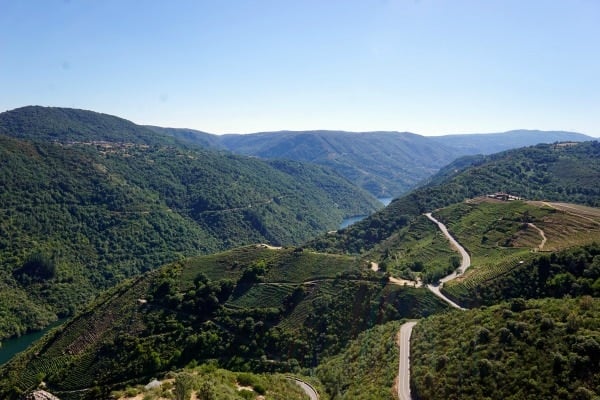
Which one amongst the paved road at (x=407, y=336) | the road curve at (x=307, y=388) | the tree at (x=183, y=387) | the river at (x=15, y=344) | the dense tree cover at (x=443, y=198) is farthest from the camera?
the dense tree cover at (x=443, y=198)

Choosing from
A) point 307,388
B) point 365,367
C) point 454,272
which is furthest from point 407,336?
point 454,272

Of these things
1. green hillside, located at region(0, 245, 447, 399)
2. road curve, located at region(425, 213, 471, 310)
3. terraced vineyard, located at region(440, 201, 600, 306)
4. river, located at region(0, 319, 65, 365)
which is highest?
terraced vineyard, located at region(440, 201, 600, 306)

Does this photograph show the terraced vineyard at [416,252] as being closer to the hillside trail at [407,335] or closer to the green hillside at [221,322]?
the hillside trail at [407,335]

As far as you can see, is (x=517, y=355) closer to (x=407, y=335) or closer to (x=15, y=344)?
(x=407, y=335)

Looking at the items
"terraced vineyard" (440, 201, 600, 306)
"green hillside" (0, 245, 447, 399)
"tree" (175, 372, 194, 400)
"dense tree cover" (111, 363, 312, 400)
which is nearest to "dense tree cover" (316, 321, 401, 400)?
"dense tree cover" (111, 363, 312, 400)

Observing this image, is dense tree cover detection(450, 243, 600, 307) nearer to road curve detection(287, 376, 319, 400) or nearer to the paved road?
the paved road

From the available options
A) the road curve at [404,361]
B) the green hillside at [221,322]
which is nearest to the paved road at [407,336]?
the road curve at [404,361]
